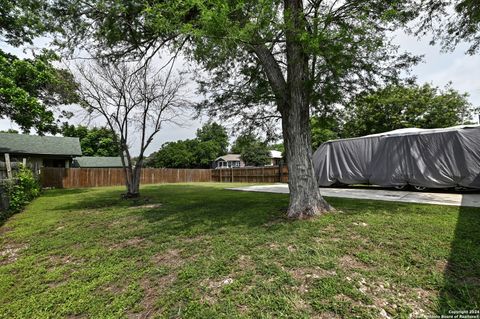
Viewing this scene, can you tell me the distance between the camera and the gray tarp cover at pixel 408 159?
279 inches

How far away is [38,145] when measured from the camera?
1723 centimetres

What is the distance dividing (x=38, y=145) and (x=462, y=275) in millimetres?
23140

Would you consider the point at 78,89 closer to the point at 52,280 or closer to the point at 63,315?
the point at 52,280

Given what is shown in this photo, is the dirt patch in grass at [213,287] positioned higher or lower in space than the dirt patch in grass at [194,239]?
lower

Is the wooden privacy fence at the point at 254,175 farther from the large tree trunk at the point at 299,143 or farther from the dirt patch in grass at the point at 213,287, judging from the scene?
the dirt patch in grass at the point at 213,287

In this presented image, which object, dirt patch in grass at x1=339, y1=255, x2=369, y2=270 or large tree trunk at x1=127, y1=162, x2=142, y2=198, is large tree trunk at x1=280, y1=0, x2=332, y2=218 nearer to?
dirt patch in grass at x1=339, y1=255, x2=369, y2=270

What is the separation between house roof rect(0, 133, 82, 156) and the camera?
16.1 m

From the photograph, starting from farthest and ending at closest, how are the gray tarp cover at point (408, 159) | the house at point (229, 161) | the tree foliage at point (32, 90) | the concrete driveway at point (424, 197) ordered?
the house at point (229, 161) → the tree foliage at point (32, 90) → the gray tarp cover at point (408, 159) → the concrete driveway at point (424, 197)

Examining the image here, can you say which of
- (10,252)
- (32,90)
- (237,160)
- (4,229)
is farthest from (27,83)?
(237,160)

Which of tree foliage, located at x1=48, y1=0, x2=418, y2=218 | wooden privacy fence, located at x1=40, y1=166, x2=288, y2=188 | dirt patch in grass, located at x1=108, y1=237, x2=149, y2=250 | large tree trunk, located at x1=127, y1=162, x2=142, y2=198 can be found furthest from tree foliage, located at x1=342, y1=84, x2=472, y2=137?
dirt patch in grass, located at x1=108, y1=237, x2=149, y2=250

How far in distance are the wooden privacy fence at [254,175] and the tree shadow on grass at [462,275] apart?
38.8ft

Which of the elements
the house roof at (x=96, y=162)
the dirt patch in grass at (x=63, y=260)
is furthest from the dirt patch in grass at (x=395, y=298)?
the house roof at (x=96, y=162)

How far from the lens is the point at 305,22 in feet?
10.6

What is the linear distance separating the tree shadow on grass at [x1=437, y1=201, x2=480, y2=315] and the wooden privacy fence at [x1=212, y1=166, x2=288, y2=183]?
1182cm
